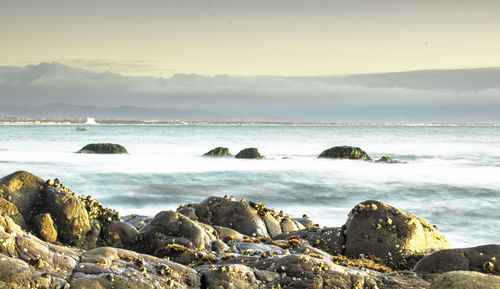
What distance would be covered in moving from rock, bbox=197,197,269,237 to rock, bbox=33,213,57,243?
12.5ft

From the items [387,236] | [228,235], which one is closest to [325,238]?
[387,236]

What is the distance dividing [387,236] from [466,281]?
3.53 m

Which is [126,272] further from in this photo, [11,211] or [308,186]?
[308,186]

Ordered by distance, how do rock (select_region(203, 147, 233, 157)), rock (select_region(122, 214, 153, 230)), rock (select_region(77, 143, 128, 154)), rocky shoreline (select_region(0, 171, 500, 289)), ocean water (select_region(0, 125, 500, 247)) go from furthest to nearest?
rock (select_region(77, 143, 128, 154))
rock (select_region(203, 147, 233, 157))
ocean water (select_region(0, 125, 500, 247))
rock (select_region(122, 214, 153, 230))
rocky shoreline (select_region(0, 171, 500, 289))

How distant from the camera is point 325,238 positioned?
9.82m

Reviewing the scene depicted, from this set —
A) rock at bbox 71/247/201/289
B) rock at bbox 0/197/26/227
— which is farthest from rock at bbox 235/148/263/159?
rock at bbox 71/247/201/289

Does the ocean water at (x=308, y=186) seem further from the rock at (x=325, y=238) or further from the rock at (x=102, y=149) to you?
the rock at (x=325, y=238)

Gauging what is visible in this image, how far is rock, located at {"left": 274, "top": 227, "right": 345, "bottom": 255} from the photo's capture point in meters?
9.54

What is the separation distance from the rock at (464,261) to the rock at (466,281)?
99 cm

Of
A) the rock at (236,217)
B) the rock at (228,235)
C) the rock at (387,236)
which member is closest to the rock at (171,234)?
the rock at (228,235)

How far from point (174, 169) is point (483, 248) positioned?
90.3 feet

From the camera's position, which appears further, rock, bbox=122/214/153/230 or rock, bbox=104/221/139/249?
rock, bbox=122/214/153/230

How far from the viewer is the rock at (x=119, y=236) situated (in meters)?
8.62

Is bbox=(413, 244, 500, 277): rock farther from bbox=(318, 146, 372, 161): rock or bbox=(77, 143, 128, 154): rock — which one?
bbox=(77, 143, 128, 154): rock
